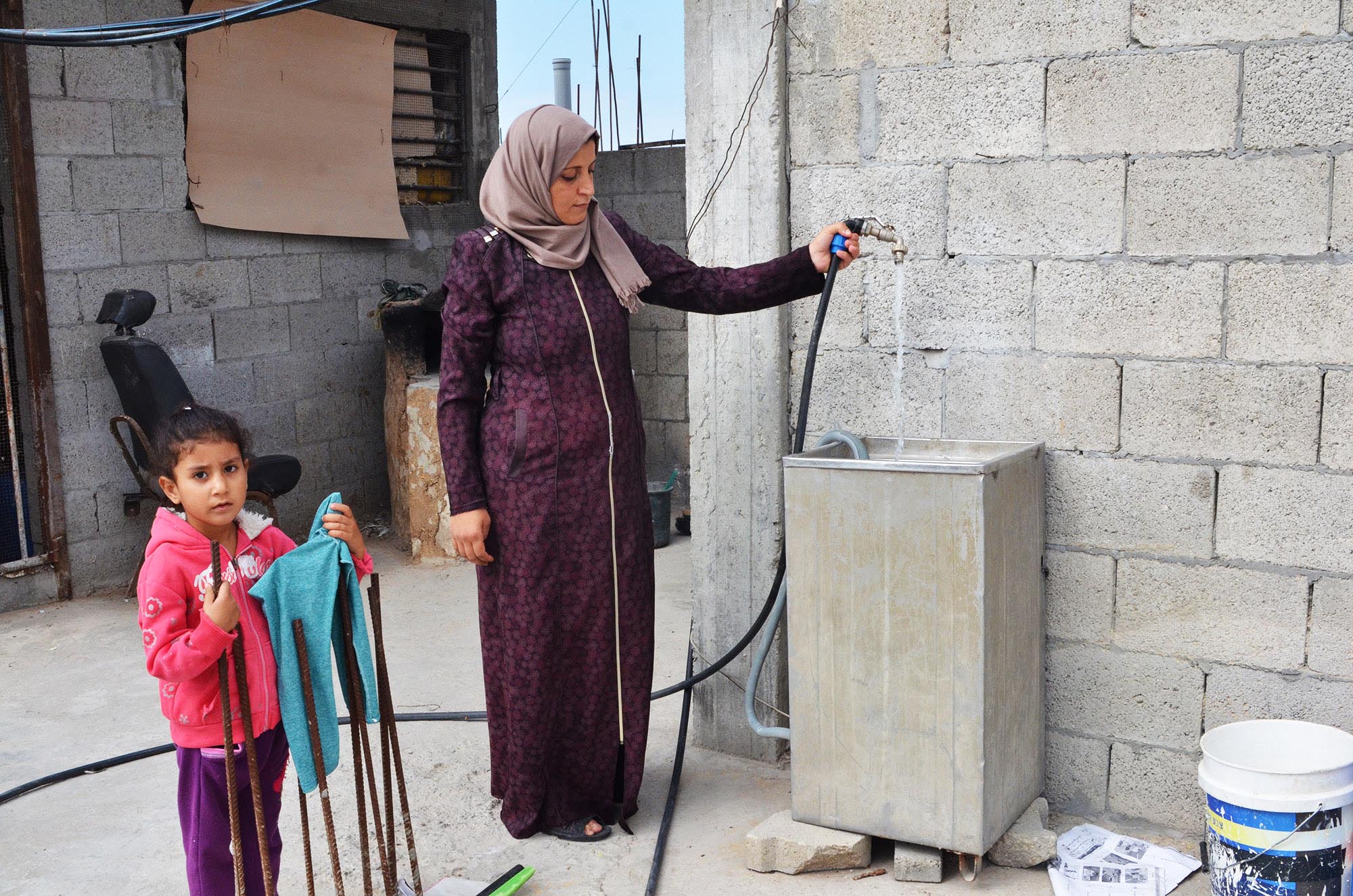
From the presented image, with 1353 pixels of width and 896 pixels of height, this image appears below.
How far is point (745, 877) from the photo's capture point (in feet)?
9.83

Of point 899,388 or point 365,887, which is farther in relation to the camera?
point 899,388

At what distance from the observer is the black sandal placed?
3.18 m

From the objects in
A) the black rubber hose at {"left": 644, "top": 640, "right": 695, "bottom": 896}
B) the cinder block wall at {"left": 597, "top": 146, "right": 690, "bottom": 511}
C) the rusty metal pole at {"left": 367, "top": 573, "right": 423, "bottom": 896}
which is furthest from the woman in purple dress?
the cinder block wall at {"left": 597, "top": 146, "right": 690, "bottom": 511}

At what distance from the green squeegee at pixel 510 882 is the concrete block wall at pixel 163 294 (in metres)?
3.54

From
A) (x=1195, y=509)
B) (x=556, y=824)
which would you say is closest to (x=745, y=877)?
(x=556, y=824)

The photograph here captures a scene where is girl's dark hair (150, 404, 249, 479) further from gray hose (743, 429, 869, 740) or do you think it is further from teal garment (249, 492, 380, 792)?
gray hose (743, 429, 869, 740)

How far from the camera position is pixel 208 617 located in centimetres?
215

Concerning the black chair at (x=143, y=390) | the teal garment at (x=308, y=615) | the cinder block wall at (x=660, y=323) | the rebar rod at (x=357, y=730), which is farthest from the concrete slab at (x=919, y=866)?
the cinder block wall at (x=660, y=323)

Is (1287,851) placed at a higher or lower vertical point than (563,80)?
lower

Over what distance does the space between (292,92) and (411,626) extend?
120 inches

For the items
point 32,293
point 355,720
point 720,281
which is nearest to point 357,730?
point 355,720

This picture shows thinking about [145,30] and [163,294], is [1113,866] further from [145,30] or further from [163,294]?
[163,294]

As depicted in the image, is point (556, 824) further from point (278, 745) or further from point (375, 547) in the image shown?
point (375, 547)

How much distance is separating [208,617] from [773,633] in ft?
5.46
